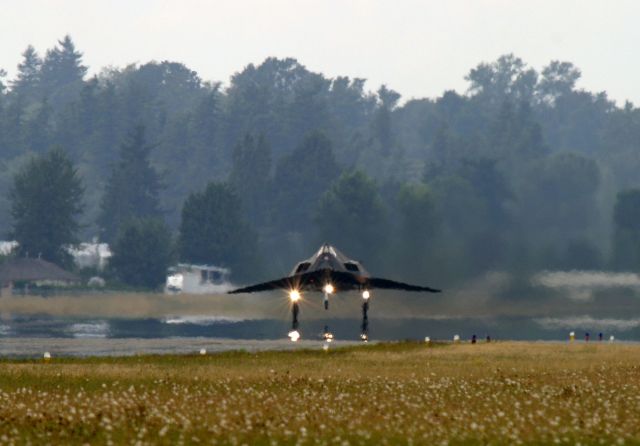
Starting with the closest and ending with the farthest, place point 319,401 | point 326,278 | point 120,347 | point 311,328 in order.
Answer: point 319,401 → point 120,347 → point 326,278 → point 311,328

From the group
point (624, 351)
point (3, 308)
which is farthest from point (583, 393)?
point (3, 308)

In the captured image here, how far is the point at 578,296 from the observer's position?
13638 centimetres

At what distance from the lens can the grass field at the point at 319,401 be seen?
31750mm

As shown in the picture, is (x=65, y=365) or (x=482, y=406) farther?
(x=65, y=365)

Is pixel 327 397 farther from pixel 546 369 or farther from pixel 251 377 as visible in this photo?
pixel 546 369

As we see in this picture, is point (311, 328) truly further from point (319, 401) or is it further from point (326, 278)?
point (319, 401)

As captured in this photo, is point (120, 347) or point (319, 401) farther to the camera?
A: point (120, 347)

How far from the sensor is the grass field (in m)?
31.8

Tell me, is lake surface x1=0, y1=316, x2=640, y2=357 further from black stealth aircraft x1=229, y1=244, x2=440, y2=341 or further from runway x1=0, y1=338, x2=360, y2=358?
runway x1=0, y1=338, x2=360, y2=358

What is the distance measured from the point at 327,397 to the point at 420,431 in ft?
24.7

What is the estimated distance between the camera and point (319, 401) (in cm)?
3888

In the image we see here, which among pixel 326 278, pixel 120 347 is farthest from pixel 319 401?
pixel 326 278

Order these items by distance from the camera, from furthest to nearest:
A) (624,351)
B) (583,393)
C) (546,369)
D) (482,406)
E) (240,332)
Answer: (240,332) < (624,351) < (546,369) < (583,393) < (482,406)

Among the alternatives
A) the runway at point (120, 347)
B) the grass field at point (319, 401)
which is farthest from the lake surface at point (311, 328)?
the grass field at point (319, 401)
